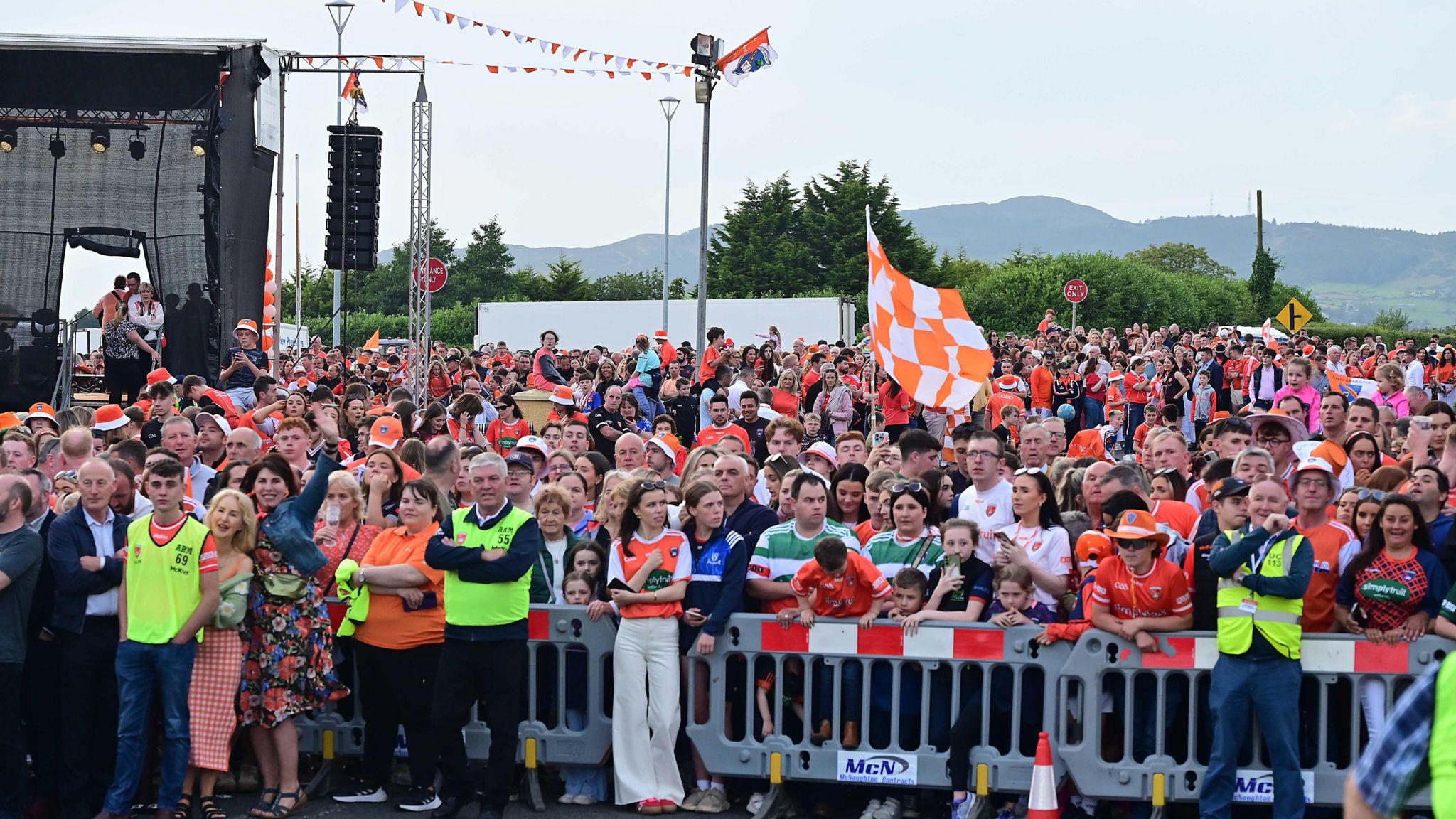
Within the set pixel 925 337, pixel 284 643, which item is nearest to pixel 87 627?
pixel 284 643

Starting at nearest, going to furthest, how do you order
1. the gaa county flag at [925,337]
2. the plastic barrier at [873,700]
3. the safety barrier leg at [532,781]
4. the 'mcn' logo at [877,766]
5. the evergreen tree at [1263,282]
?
1. the plastic barrier at [873,700]
2. the 'mcn' logo at [877,766]
3. the safety barrier leg at [532,781]
4. the gaa county flag at [925,337]
5. the evergreen tree at [1263,282]

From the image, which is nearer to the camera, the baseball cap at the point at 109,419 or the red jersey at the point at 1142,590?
the red jersey at the point at 1142,590

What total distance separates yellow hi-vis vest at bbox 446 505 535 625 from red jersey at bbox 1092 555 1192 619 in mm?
2659

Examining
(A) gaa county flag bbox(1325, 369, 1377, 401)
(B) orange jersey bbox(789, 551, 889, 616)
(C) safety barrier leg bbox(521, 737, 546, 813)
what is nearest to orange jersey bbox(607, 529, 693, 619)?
(B) orange jersey bbox(789, 551, 889, 616)

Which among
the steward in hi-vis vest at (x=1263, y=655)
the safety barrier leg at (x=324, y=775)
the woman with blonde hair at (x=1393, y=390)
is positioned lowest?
the safety barrier leg at (x=324, y=775)

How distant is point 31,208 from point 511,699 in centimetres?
1364

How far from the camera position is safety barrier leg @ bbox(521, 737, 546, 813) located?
719 cm

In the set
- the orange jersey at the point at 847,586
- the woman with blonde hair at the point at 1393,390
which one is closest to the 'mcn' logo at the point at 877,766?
the orange jersey at the point at 847,586

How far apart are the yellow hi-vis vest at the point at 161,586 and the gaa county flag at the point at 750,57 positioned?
1285 cm

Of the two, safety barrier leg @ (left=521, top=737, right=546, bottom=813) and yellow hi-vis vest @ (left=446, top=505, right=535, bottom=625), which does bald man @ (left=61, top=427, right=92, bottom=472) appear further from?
safety barrier leg @ (left=521, top=737, right=546, bottom=813)

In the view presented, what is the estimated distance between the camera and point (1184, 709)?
22.2 feet

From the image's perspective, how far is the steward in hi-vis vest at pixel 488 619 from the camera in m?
6.84

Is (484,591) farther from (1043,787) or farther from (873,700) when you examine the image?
(1043,787)

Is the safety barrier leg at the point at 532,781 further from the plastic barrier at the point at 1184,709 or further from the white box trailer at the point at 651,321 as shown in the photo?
the white box trailer at the point at 651,321
